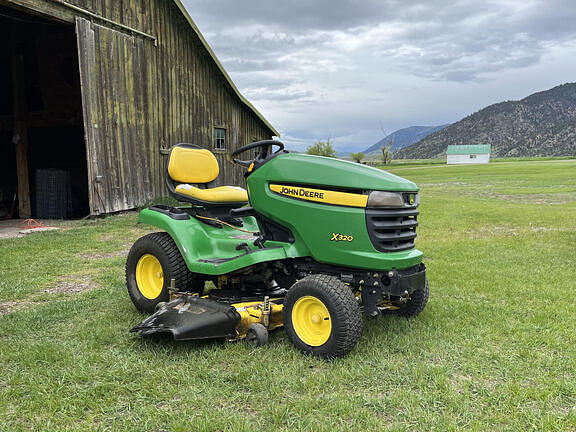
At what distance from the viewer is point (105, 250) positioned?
700cm

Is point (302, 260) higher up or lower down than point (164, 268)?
higher up

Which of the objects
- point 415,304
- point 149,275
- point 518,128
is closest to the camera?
point 415,304

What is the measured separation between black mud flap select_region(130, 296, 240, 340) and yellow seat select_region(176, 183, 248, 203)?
100 centimetres

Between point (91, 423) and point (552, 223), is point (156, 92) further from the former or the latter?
point (91, 423)

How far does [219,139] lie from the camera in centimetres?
1433

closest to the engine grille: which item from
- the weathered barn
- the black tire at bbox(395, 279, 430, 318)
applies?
the black tire at bbox(395, 279, 430, 318)

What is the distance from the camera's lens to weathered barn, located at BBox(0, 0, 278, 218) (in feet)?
31.3

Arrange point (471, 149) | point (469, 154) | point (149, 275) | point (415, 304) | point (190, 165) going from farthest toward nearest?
point (471, 149) < point (469, 154) < point (190, 165) < point (149, 275) < point (415, 304)

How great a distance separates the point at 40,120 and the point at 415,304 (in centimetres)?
1139

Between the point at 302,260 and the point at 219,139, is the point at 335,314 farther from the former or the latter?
the point at 219,139

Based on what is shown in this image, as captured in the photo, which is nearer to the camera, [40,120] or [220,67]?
[40,120]

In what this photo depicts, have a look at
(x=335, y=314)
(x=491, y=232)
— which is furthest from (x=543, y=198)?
(x=335, y=314)

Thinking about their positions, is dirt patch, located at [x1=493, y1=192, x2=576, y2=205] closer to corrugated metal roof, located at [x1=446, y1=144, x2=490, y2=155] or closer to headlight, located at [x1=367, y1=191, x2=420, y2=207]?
headlight, located at [x1=367, y1=191, x2=420, y2=207]

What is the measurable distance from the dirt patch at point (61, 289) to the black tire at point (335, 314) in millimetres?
2789
